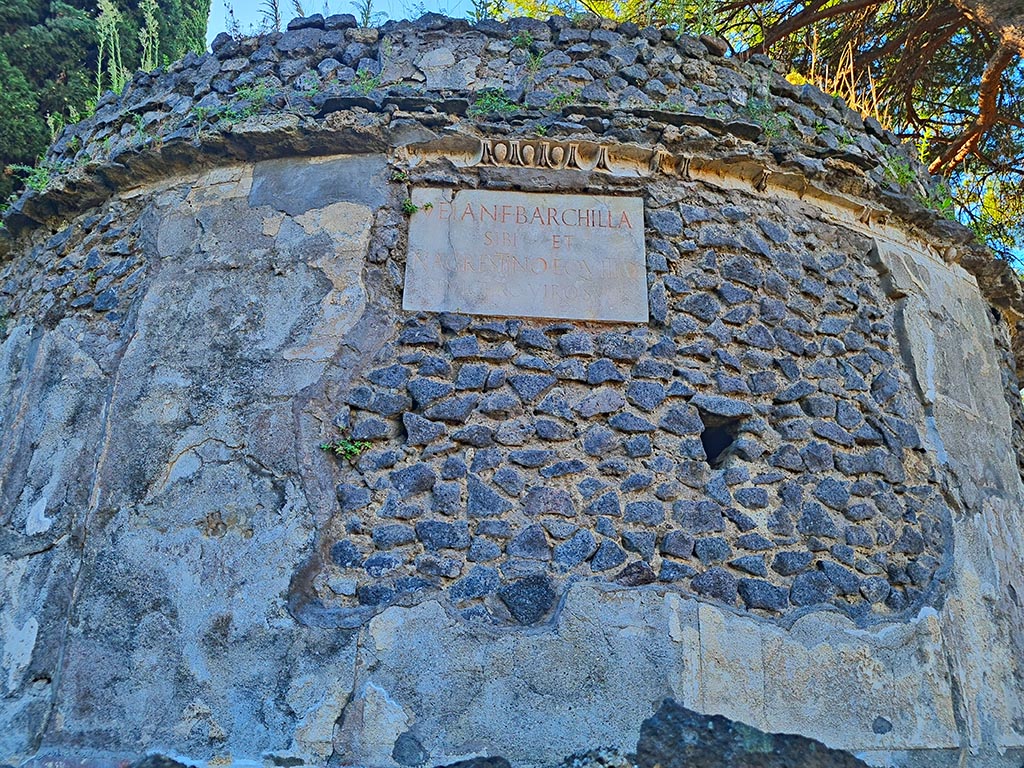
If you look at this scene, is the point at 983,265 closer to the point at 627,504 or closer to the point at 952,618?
the point at 952,618

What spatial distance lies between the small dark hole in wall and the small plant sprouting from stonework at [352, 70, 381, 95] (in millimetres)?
2147

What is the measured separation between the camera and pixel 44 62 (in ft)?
23.8

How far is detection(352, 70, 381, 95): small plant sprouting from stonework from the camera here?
4.37 meters

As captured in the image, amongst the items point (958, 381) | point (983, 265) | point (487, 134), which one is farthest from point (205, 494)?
point (983, 265)

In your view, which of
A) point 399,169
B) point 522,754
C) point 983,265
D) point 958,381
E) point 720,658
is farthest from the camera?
point 983,265

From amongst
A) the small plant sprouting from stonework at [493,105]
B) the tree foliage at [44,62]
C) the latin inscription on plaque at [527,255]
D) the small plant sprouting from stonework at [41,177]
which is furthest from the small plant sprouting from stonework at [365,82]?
the tree foliage at [44,62]

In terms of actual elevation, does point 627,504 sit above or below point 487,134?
below

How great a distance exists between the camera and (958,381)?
462cm

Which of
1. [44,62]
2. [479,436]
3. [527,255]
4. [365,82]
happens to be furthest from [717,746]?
[44,62]

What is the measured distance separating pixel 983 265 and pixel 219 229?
4.02 meters

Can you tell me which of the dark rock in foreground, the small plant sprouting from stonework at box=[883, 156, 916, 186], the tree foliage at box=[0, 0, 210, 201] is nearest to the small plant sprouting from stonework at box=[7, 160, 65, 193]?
the tree foliage at box=[0, 0, 210, 201]

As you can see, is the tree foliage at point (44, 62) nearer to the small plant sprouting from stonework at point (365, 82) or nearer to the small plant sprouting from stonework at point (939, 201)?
the small plant sprouting from stonework at point (365, 82)

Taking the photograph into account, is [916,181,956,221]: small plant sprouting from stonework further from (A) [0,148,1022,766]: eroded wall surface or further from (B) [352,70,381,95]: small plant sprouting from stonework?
(B) [352,70,381,95]: small plant sprouting from stonework

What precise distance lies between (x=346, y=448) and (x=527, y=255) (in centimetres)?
115
